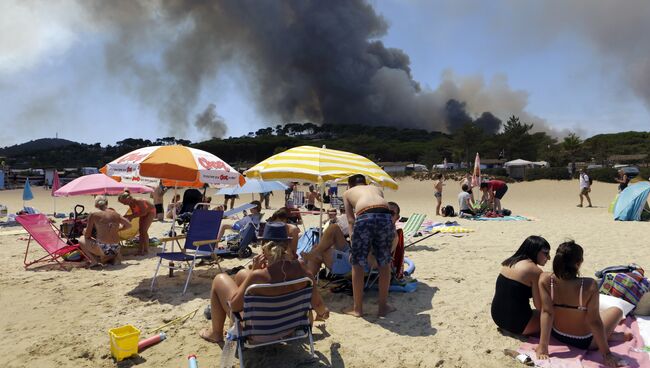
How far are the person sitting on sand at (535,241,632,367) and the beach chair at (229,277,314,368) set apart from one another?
1.73m

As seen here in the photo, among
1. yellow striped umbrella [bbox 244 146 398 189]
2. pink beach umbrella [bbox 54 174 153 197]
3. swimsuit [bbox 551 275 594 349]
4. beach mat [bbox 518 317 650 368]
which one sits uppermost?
yellow striped umbrella [bbox 244 146 398 189]

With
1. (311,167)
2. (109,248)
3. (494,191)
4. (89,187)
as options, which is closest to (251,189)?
(89,187)

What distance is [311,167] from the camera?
488 cm

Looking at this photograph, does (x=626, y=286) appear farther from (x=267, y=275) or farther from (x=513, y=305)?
(x=267, y=275)

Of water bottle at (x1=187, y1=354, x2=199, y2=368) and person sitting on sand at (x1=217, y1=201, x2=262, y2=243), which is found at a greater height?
person sitting on sand at (x1=217, y1=201, x2=262, y2=243)

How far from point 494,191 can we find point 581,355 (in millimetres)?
10304

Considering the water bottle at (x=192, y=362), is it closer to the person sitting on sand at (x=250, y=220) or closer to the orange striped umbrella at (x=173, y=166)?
the orange striped umbrella at (x=173, y=166)

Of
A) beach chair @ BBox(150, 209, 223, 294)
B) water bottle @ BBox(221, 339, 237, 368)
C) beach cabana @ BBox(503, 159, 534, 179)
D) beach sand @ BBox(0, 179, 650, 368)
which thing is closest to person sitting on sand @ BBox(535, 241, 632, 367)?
beach sand @ BBox(0, 179, 650, 368)

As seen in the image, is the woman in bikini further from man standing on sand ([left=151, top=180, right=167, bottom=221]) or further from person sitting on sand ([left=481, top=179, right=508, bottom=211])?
person sitting on sand ([left=481, top=179, right=508, bottom=211])

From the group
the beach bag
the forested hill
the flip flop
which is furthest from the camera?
the forested hill

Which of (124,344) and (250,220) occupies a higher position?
(250,220)

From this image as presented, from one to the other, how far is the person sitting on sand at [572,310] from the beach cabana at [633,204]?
32.5 ft

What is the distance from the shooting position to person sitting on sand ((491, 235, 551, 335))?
3.29 metres

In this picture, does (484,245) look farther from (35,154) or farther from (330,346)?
(35,154)
